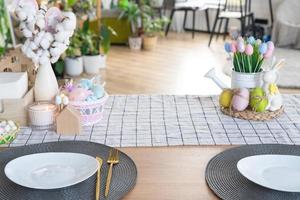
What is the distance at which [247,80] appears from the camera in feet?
4.54

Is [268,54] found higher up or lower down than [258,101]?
higher up

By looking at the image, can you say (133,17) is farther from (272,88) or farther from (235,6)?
(272,88)

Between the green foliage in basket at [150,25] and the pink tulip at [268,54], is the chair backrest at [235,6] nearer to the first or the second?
the green foliage in basket at [150,25]

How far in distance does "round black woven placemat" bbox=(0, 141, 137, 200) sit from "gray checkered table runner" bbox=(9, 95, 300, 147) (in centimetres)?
7

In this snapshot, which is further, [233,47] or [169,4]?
[169,4]

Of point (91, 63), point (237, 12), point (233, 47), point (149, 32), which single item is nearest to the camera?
point (233, 47)

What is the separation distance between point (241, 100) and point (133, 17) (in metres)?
4.48

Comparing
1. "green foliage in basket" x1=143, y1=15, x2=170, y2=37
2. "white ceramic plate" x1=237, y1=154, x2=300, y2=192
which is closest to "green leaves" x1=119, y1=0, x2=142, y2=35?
"green foliage in basket" x1=143, y1=15, x2=170, y2=37

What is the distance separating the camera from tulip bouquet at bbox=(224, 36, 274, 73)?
4.47ft

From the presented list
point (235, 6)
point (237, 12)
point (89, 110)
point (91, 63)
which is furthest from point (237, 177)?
point (235, 6)

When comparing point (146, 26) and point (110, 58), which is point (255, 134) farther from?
point (146, 26)

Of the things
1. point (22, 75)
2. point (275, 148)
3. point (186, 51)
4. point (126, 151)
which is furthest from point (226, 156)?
point (186, 51)

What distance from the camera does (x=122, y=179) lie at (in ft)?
3.14

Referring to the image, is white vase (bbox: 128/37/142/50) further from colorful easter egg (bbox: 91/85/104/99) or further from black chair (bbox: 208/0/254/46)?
colorful easter egg (bbox: 91/85/104/99)
